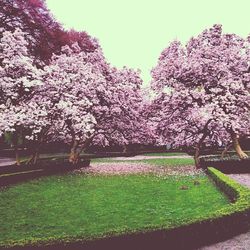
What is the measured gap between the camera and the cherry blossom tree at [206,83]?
29656 mm

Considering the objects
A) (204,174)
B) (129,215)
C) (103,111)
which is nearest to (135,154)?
(103,111)

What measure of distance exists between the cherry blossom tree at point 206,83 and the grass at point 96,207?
22.1 ft

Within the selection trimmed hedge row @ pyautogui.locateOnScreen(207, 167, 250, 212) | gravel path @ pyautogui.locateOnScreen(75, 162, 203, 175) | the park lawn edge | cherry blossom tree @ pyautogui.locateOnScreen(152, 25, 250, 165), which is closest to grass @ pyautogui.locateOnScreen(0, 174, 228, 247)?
the park lawn edge

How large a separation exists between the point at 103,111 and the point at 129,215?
19.0 m

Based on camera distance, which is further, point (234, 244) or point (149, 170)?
point (149, 170)

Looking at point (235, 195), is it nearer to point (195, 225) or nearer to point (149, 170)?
point (195, 225)

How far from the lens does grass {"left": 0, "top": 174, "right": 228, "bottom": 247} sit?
12141 mm

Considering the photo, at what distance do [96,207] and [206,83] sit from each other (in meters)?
17.5

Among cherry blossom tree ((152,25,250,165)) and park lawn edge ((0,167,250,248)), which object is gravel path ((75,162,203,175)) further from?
park lawn edge ((0,167,250,248))

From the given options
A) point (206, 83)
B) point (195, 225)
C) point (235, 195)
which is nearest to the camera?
point (195, 225)

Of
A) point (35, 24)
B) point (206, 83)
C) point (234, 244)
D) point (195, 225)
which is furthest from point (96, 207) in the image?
point (35, 24)

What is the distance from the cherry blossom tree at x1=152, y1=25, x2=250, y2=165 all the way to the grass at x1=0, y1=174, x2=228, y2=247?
6.75m

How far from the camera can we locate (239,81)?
1172 inches

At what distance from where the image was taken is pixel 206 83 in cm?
3053
